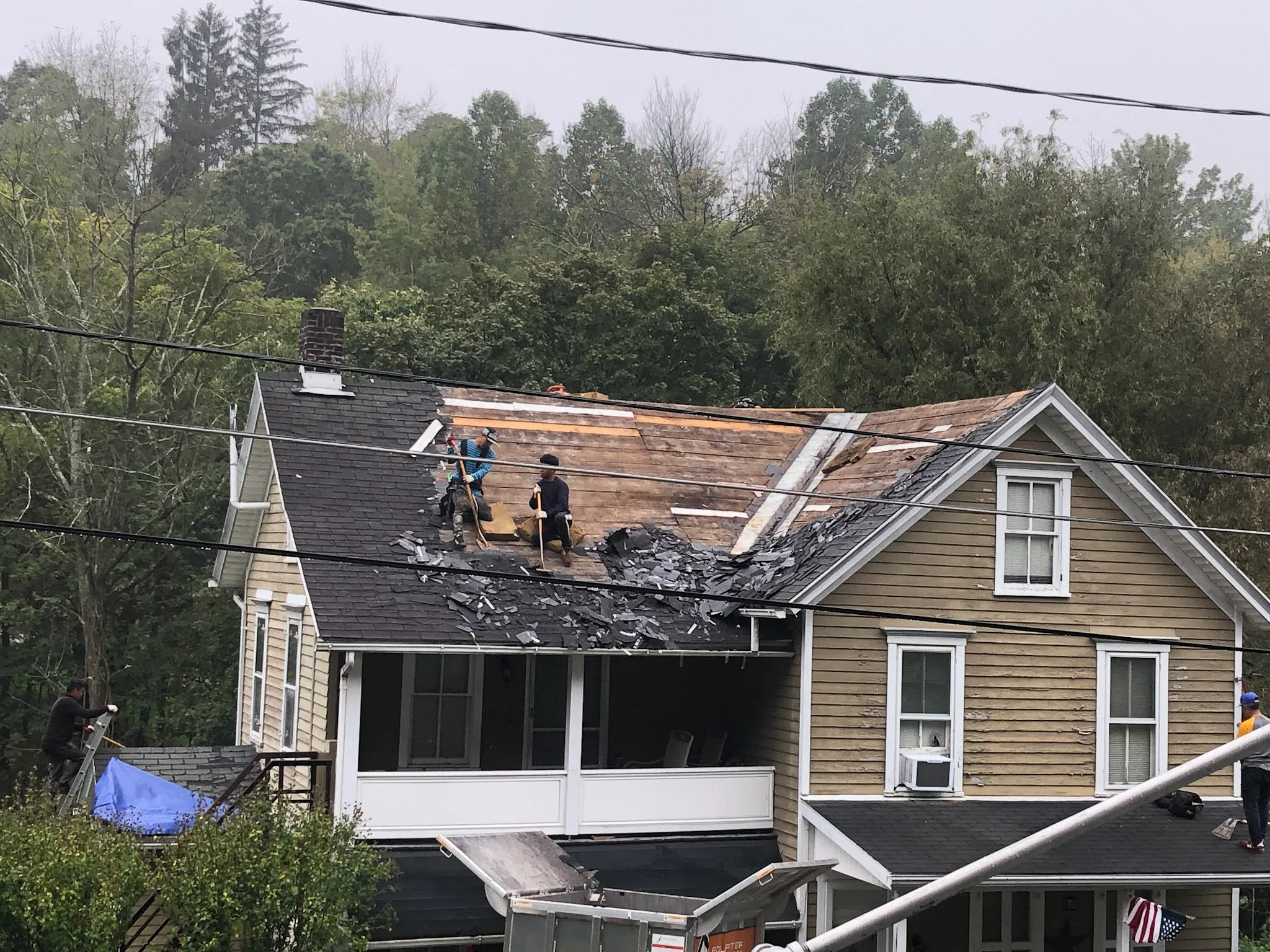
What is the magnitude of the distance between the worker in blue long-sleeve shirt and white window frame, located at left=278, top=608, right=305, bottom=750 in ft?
8.07

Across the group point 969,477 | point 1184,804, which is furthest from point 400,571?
point 1184,804

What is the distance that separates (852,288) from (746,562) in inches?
669

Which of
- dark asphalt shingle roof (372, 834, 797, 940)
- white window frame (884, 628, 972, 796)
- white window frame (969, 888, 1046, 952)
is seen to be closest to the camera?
dark asphalt shingle roof (372, 834, 797, 940)

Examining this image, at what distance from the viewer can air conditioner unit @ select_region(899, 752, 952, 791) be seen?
59.5 ft

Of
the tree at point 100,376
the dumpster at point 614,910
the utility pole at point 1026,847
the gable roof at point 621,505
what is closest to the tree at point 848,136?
the tree at point 100,376

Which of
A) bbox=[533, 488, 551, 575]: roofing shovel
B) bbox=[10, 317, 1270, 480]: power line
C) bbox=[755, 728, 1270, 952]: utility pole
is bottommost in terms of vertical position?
bbox=[755, 728, 1270, 952]: utility pole

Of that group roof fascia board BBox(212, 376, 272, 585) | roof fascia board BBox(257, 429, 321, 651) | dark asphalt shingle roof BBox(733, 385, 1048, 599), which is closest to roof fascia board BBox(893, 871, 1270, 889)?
dark asphalt shingle roof BBox(733, 385, 1048, 599)

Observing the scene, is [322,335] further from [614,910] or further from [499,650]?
[614,910]

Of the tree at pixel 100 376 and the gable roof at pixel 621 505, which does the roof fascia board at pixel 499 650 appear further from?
the tree at pixel 100 376

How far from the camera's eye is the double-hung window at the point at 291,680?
19.6m

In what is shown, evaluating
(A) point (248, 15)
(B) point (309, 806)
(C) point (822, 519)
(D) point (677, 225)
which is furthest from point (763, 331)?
(A) point (248, 15)

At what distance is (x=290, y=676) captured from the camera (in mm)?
20188

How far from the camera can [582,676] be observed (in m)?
18.4

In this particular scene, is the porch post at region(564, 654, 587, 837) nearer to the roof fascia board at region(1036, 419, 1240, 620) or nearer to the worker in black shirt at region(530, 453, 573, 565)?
the worker in black shirt at region(530, 453, 573, 565)
